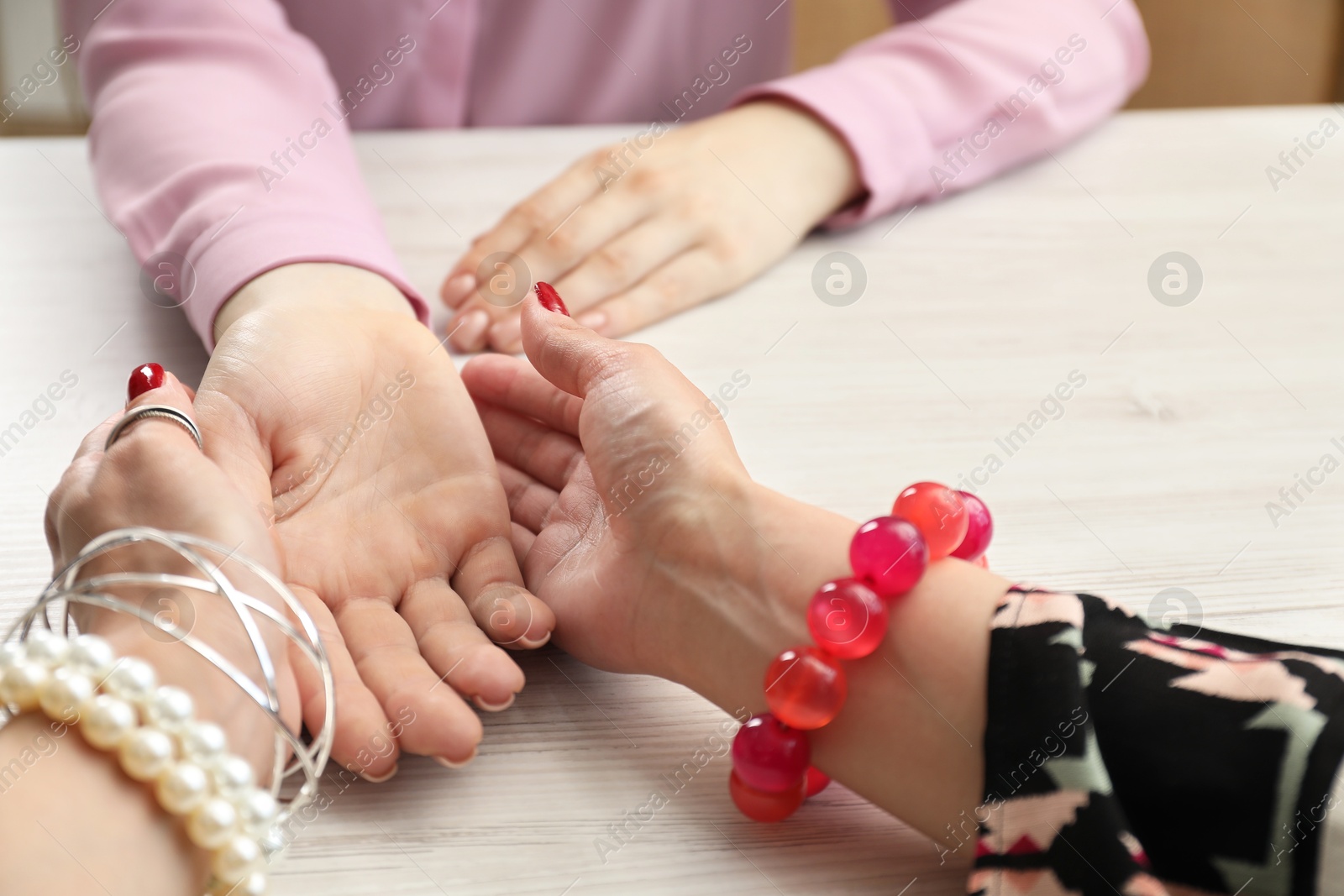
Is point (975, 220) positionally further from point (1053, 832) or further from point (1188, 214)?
point (1053, 832)

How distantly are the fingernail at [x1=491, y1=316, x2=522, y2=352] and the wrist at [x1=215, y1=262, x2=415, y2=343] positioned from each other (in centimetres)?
6

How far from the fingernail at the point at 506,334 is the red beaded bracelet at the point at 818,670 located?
359mm

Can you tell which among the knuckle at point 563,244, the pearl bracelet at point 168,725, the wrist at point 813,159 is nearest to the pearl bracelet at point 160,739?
the pearl bracelet at point 168,725

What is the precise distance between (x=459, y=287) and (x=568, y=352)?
0.25m

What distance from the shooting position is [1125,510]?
62 centimetres

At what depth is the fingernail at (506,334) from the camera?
75cm

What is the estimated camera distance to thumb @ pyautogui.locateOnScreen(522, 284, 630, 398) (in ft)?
1.76

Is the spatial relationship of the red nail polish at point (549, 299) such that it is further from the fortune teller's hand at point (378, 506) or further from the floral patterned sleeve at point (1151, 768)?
the floral patterned sleeve at point (1151, 768)

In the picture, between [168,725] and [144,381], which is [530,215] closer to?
[144,381]

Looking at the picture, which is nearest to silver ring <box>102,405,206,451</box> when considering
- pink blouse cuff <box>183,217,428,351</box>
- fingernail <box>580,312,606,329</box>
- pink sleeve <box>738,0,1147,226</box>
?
pink blouse cuff <box>183,217,428,351</box>

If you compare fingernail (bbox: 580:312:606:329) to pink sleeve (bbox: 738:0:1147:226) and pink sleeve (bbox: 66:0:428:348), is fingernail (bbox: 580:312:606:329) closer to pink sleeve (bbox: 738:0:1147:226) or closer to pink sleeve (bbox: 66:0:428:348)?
pink sleeve (bbox: 66:0:428:348)

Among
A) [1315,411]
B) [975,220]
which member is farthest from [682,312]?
[1315,411]

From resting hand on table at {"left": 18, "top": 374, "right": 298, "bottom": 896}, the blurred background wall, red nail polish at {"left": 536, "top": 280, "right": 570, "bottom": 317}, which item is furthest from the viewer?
the blurred background wall

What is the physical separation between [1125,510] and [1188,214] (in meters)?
0.45
